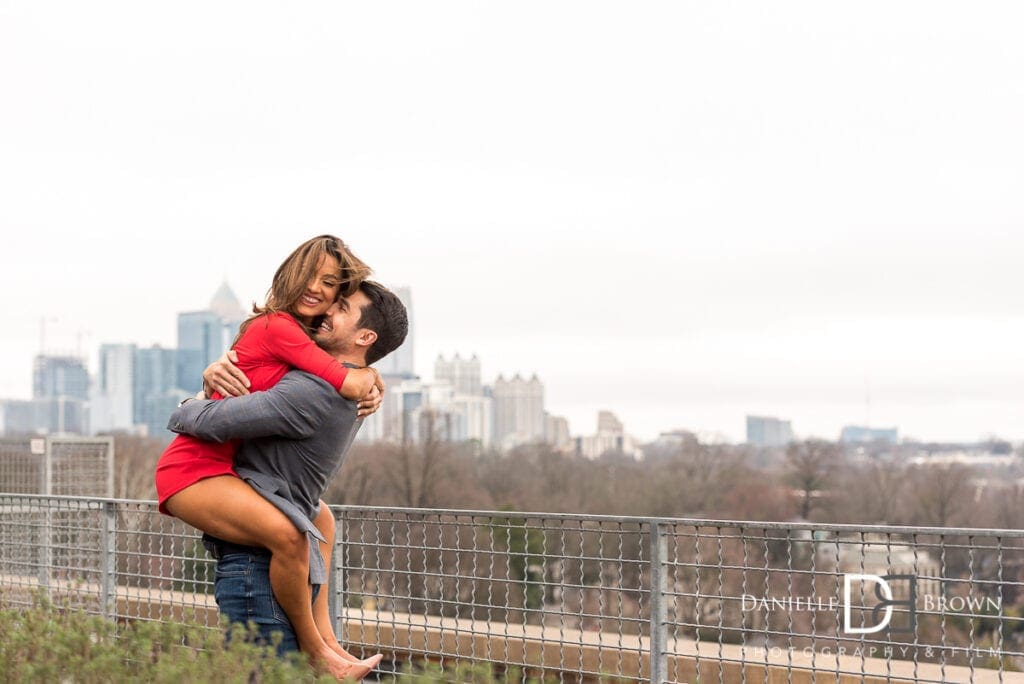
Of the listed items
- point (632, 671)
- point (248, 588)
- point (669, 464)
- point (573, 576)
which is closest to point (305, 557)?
point (248, 588)

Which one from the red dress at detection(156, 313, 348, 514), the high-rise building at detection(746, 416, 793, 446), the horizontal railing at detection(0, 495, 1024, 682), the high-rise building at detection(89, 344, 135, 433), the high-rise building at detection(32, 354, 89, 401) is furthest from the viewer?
the high-rise building at detection(32, 354, 89, 401)

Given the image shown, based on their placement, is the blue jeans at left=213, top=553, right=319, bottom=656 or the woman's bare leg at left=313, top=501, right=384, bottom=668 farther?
the woman's bare leg at left=313, top=501, right=384, bottom=668

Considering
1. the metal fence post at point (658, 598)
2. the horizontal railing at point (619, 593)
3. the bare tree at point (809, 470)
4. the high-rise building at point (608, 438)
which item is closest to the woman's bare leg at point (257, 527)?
the horizontal railing at point (619, 593)

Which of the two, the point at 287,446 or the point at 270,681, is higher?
the point at 287,446

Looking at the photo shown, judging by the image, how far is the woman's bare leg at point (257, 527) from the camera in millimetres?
3631

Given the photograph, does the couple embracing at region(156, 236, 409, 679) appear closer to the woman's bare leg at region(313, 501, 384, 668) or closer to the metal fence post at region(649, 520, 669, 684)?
the woman's bare leg at region(313, 501, 384, 668)

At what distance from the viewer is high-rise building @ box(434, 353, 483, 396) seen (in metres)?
169

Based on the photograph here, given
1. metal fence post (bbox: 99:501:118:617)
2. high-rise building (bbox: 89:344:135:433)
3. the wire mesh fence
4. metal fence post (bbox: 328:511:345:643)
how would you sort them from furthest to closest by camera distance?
1. high-rise building (bbox: 89:344:135:433)
2. the wire mesh fence
3. metal fence post (bbox: 99:501:118:617)
4. metal fence post (bbox: 328:511:345:643)

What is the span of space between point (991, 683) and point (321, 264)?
553 cm

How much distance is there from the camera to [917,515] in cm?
6594

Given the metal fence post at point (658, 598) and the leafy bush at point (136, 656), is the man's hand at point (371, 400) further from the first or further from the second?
the metal fence post at point (658, 598)

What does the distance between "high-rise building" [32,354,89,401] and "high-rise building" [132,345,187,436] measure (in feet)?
26.0

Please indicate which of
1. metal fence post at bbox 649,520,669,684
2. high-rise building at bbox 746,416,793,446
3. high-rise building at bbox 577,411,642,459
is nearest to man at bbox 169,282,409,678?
metal fence post at bbox 649,520,669,684

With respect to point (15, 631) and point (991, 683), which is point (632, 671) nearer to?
point (991, 683)
